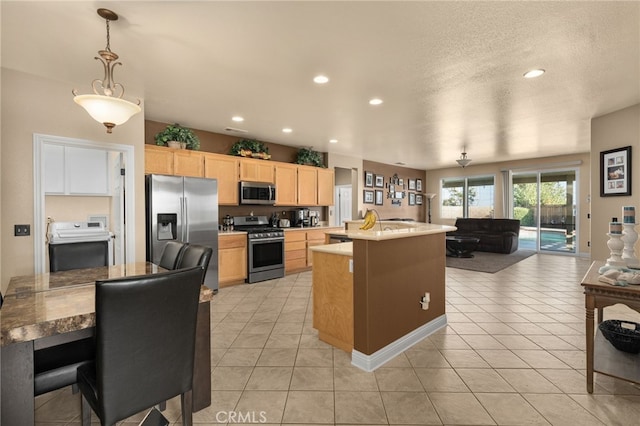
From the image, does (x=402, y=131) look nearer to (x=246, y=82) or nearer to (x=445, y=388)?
(x=246, y=82)

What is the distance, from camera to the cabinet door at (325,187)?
6.48 m

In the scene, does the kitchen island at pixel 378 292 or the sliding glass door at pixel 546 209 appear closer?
the kitchen island at pixel 378 292

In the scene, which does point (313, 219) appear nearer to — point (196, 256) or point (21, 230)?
point (196, 256)

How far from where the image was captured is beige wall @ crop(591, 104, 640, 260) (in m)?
3.80

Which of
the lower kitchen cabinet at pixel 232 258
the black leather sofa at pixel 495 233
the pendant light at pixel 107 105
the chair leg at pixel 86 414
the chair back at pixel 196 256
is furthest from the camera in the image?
the black leather sofa at pixel 495 233

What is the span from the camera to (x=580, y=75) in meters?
2.96

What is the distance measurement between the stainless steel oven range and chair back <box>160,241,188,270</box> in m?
2.29

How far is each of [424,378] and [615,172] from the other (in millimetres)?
4061

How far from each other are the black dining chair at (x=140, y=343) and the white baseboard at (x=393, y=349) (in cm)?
135

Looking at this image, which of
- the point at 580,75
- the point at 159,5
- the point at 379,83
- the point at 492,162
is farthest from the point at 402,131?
the point at 492,162

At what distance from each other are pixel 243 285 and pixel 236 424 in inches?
127

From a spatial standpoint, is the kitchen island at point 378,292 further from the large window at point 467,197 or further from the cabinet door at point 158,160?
the large window at point 467,197

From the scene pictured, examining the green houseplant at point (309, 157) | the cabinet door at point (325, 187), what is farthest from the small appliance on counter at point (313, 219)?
the green houseplant at point (309, 157)

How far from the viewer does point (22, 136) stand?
288 cm
